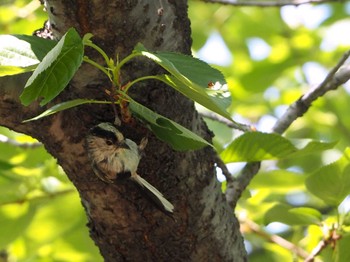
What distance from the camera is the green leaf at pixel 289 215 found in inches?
63.1

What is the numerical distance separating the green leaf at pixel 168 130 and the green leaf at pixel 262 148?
1.00 ft

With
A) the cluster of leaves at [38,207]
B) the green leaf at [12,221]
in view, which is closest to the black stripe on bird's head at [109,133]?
the cluster of leaves at [38,207]

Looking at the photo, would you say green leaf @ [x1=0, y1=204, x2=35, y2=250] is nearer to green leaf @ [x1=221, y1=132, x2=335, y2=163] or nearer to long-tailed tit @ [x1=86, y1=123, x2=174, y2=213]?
green leaf @ [x1=221, y1=132, x2=335, y2=163]

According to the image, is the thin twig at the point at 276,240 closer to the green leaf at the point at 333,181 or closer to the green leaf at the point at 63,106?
the green leaf at the point at 333,181

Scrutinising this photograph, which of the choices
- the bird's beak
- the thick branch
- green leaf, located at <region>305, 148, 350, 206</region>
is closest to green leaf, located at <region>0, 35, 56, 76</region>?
the bird's beak

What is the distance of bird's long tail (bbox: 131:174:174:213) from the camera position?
3.76 feet

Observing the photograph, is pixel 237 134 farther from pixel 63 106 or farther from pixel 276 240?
pixel 63 106

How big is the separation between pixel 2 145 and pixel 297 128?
1459 millimetres

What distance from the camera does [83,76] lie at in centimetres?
115

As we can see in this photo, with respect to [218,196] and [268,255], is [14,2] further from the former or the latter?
[218,196]

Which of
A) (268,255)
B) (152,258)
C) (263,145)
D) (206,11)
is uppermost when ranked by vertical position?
(206,11)

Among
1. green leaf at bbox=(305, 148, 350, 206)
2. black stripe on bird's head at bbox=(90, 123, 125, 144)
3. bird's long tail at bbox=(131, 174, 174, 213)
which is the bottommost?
bird's long tail at bbox=(131, 174, 174, 213)

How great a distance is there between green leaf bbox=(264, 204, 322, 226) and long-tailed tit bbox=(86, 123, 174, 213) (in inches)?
21.6

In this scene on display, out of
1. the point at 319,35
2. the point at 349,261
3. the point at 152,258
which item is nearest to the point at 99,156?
the point at 152,258
